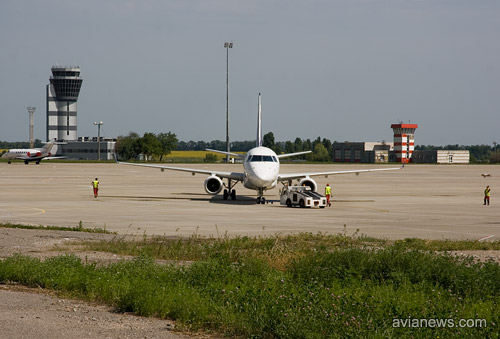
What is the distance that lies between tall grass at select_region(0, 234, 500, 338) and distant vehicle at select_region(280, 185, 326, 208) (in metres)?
24.1

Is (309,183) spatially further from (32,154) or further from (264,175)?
(32,154)

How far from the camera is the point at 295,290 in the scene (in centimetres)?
1501

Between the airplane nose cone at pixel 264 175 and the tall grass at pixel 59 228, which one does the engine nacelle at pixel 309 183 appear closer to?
the airplane nose cone at pixel 264 175

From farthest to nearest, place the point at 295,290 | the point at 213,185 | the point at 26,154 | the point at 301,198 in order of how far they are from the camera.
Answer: the point at 26,154 → the point at 213,185 → the point at 301,198 → the point at 295,290

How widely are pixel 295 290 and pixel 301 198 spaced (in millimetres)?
31000

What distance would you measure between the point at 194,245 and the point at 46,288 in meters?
7.68

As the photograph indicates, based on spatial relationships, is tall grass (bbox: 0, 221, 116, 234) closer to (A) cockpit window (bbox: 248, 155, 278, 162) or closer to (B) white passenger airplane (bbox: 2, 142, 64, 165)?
(A) cockpit window (bbox: 248, 155, 278, 162)

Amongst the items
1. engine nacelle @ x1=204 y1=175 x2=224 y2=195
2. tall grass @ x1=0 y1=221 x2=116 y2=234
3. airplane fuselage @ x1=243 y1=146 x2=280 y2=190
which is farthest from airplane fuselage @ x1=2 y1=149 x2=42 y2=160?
tall grass @ x1=0 y1=221 x2=116 y2=234

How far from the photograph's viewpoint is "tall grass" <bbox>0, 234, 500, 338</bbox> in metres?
12.3

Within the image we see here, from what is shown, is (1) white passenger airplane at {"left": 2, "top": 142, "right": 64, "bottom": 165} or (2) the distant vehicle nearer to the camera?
(2) the distant vehicle

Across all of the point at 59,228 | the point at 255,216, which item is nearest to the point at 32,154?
the point at 255,216

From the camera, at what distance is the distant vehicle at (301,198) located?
45531 mm

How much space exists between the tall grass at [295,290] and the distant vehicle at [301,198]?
951 inches

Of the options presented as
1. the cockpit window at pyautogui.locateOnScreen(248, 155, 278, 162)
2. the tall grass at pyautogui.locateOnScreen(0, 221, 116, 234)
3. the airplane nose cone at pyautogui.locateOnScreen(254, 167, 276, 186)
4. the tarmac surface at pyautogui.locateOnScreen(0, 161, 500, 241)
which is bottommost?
the tarmac surface at pyautogui.locateOnScreen(0, 161, 500, 241)
